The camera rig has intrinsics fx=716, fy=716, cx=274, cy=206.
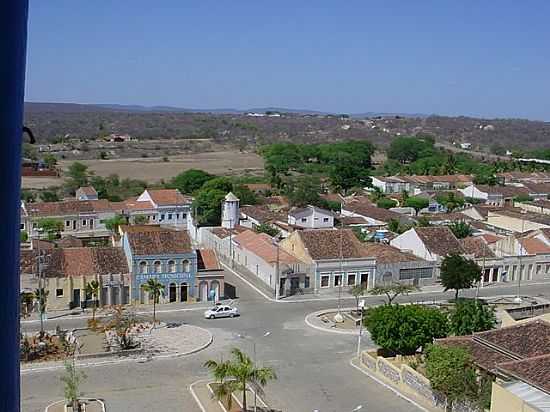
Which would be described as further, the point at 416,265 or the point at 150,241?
the point at 416,265

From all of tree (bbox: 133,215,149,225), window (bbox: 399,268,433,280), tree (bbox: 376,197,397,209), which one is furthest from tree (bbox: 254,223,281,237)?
tree (bbox: 376,197,397,209)

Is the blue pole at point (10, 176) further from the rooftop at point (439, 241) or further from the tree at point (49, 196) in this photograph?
the tree at point (49, 196)

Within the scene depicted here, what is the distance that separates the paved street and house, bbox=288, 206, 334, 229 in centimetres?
2027

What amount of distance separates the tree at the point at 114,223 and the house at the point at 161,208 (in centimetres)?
180

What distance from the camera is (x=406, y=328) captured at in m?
25.9

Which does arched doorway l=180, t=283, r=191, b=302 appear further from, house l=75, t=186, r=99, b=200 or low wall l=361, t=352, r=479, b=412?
house l=75, t=186, r=99, b=200

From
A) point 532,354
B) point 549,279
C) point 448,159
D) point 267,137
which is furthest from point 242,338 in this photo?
point 267,137

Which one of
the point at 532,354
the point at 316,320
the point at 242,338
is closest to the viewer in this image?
the point at 532,354

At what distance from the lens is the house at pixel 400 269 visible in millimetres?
40031

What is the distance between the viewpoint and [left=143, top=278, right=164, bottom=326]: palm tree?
109 ft

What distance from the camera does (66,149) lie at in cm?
13312

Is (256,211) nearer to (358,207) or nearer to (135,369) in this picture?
(358,207)

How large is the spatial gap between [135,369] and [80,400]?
3.27 m

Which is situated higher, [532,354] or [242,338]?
[532,354]
